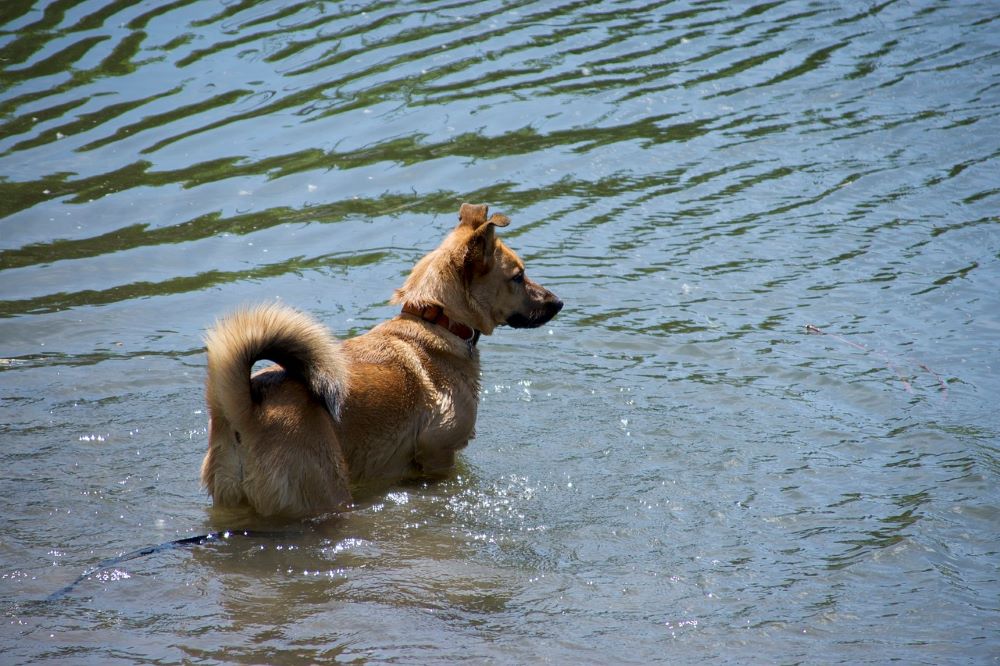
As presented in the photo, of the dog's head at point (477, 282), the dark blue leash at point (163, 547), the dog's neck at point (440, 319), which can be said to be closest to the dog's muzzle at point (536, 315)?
the dog's head at point (477, 282)

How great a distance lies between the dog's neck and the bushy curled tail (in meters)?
1.18

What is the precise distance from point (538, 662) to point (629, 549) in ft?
3.97

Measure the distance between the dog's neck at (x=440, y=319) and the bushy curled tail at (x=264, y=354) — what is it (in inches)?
46.3

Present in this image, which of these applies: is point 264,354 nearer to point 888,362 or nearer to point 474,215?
point 474,215

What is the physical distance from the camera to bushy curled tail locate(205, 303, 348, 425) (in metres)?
5.16

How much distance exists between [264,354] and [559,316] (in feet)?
12.7

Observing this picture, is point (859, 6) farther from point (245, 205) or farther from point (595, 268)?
point (245, 205)

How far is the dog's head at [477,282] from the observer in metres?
6.67

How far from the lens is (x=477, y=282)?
6.79 metres

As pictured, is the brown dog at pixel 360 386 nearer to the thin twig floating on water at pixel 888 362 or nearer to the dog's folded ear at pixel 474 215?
the dog's folded ear at pixel 474 215

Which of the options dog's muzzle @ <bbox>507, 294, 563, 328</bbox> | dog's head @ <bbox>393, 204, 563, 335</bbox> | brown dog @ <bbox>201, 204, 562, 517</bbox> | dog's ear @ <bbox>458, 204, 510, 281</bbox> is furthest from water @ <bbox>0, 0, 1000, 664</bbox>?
dog's ear @ <bbox>458, 204, 510, 281</bbox>

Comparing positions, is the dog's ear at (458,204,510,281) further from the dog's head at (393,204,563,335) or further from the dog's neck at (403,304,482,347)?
the dog's neck at (403,304,482,347)

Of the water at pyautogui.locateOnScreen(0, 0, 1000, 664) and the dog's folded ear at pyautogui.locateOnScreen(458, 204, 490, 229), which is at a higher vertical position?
the dog's folded ear at pyautogui.locateOnScreen(458, 204, 490, 229)

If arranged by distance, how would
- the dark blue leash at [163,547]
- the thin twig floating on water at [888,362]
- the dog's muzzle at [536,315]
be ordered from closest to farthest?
1. the dark blue leash at [163,547]
2. the dog's muzzle at [536,315]
3. the thin twig floating on water at [888,362]
